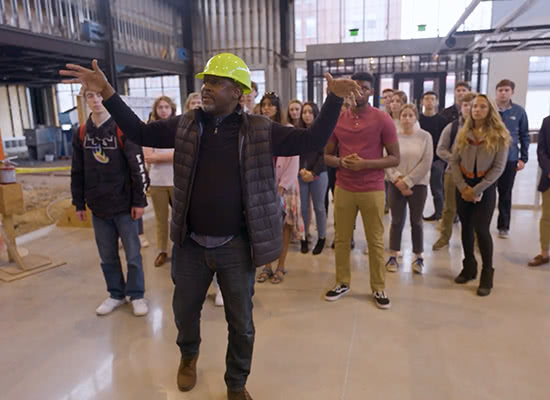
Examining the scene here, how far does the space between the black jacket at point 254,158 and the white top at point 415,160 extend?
6.60ft

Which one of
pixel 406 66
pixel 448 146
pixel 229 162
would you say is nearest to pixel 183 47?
pixel 406 66

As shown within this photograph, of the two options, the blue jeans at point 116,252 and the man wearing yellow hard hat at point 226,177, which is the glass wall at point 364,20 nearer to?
the blue jeans at point 116,252

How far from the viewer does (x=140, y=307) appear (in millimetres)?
3135

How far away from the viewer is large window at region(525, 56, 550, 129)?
45.3 feet

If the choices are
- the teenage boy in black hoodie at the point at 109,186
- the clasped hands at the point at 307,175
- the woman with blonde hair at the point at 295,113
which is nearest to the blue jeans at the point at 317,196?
the clasped hands at the point at 307,175

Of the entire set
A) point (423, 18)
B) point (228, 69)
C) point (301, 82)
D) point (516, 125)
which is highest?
point (423, 18)

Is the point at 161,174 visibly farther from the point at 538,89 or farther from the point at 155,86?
the point at 538,89

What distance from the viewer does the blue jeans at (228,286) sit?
6.46 feet

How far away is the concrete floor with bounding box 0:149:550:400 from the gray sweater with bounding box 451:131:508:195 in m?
0.89

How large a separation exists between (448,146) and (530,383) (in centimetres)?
269

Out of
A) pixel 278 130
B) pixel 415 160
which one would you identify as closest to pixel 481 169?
pixel 415 160

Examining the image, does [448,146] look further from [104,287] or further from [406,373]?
[104,287]

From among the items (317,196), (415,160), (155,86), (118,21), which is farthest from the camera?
(155,86)

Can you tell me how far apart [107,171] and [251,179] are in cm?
151
